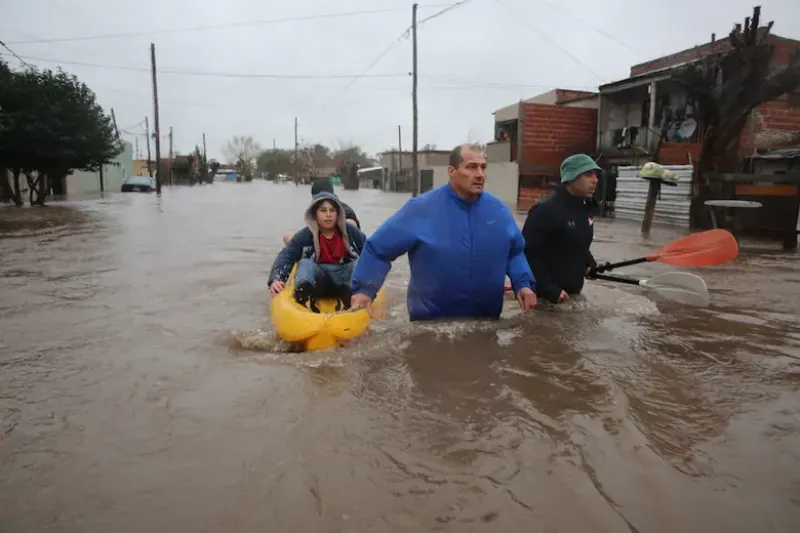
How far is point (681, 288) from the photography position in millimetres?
5398

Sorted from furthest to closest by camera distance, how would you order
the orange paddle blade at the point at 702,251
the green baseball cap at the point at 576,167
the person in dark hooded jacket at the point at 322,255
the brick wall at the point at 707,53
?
the brick wall at the point at 707,53
the orange paddle blade at the point at 702,251
the person in dark hooded jacket at the point at 322,255
the green baseball cap at the point at 576,167

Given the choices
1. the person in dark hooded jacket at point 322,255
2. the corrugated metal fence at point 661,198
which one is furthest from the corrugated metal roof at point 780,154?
the person in dark hooded jacket at point 322,255

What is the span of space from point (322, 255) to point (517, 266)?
6.02 ft

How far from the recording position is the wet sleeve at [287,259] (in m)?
5.05

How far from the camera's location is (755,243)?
36.0 feet

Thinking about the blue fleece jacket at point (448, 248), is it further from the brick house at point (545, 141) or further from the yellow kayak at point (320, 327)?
the brick house at point (545, 141)

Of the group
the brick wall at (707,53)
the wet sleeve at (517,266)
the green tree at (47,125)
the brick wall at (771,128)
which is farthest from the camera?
the green tree at (47,125)

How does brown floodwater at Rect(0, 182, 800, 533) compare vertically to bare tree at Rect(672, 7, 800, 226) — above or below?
below

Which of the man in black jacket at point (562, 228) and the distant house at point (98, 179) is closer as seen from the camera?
the man in black jacket at point (562, 228)

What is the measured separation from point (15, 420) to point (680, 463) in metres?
3.14

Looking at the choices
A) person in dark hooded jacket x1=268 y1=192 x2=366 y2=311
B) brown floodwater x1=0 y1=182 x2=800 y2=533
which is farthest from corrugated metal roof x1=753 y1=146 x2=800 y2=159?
person in dark hooded jacket x1=268 y1=192 x2=366 y2=311

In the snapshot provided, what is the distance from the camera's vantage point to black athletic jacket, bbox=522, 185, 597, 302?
4332 millimetres

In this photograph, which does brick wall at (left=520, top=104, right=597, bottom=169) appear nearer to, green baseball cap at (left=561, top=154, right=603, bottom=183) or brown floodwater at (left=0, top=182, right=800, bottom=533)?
brown floodwater at (left=0, top=182, right=800, bottom=533)

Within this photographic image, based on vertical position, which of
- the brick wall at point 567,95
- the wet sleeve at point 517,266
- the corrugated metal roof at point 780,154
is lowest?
the wet sleeve at point 517,266
